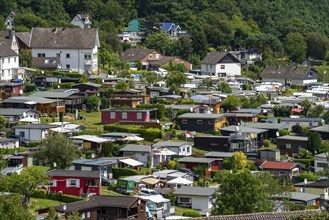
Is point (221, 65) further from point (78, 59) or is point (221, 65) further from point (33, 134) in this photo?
point (33, 134)

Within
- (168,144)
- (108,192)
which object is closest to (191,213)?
(108,192)

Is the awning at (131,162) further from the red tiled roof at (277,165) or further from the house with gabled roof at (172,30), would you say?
the house with gabled roof at (172,30)

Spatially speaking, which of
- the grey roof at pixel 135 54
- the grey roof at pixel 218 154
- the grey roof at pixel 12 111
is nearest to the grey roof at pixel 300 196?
the grey roof at pixel 218 154

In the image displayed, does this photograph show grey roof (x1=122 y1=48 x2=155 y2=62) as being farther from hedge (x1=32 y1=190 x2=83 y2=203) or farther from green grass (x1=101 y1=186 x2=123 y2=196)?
hedge (x1=32 y1=190 x2=83 y2=203)

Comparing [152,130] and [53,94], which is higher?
[53,94]

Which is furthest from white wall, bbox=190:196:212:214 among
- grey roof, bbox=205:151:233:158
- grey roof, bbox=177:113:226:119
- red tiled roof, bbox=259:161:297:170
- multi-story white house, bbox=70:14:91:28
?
multi-story white house, bbox=70:14:91:28

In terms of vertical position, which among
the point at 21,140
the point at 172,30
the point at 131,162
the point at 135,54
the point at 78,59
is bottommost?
the point at 131,162
